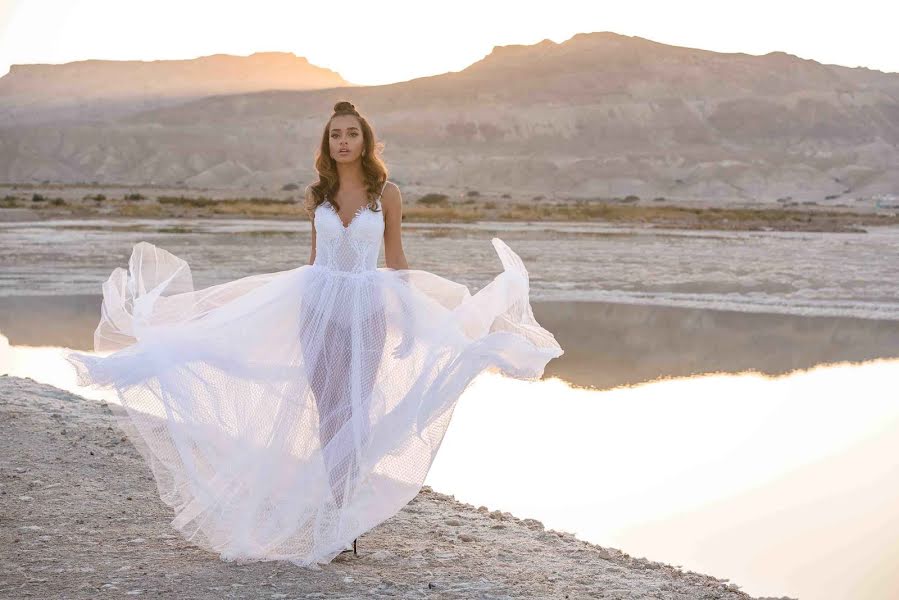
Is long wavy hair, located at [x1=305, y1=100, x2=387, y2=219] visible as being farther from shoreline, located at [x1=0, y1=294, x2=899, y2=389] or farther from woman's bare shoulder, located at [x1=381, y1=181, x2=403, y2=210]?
shoreline, located at [x1=0, y1=294, x2=899, y2=389]

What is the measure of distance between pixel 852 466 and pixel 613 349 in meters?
4.95

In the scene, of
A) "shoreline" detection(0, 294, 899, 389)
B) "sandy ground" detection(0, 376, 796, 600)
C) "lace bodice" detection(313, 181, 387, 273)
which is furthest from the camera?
"shoreline" detection(0, 294, 899, 389)

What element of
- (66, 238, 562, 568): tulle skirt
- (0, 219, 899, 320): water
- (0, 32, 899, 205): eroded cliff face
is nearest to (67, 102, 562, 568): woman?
(66, 238, 562, 568): tulle skirt

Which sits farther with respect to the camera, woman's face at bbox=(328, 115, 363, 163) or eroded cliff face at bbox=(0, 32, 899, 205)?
eroded cliff face at bbox=(0, 32, 899, 205)

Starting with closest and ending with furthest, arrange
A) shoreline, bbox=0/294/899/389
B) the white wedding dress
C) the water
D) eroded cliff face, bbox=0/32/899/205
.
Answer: the white wedding dress < shoreline, bbox=0/294/899/389 < the water < eroded cliff face, bbox=0/32/899/205

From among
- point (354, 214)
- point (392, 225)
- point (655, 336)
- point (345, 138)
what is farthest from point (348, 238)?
point (655, 336)

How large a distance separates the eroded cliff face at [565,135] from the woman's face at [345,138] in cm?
8088

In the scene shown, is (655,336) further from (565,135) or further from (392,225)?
(565,135)

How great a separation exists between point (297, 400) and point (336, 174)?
1.07 meters

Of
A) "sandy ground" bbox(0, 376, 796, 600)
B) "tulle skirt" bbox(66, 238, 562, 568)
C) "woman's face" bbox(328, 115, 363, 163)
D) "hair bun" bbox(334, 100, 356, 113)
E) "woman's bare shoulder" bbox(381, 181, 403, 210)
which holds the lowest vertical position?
"sandy ground" bbox(0, 376, 796, 600)

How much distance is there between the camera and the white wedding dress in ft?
15.7

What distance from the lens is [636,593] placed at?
507 cm

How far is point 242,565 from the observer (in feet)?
15.9

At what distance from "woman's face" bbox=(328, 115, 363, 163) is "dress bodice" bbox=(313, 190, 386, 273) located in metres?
0.24
